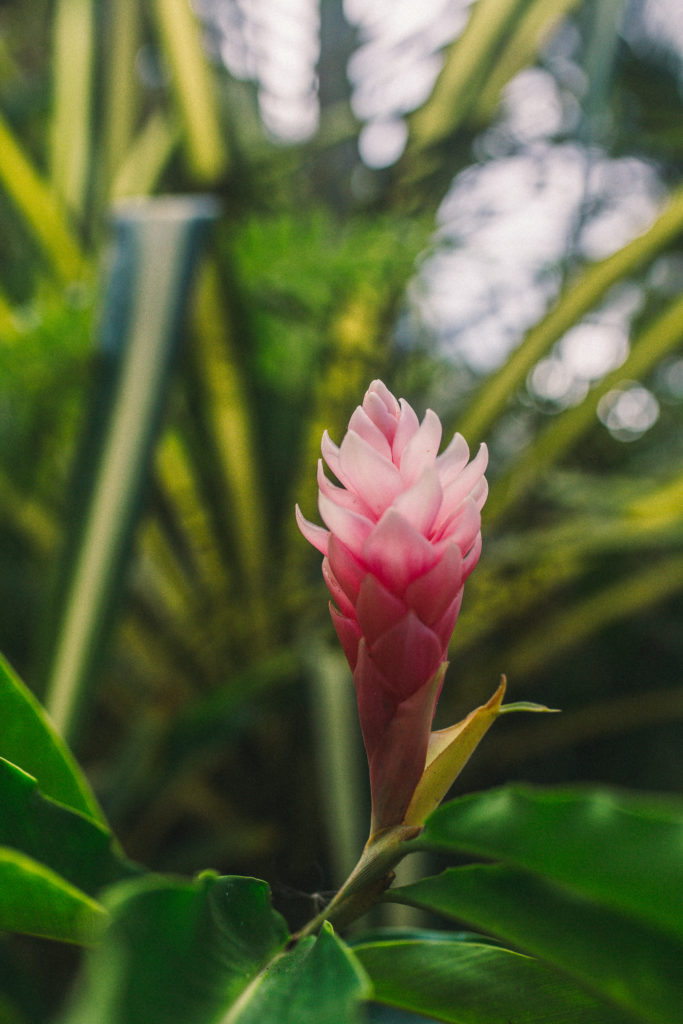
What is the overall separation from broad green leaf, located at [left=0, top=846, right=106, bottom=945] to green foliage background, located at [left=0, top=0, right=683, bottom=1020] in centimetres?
51

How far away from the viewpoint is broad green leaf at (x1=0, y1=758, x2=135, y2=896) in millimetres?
197

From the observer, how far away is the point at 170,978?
0.42 feet

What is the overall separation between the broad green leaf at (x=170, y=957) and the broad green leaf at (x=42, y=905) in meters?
0.02

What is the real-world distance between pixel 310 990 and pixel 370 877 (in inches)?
1.6

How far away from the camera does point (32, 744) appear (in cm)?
24

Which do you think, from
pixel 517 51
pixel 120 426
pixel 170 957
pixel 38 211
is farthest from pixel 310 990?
pixel 517 51

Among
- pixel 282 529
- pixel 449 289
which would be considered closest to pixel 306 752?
pixel 282 529

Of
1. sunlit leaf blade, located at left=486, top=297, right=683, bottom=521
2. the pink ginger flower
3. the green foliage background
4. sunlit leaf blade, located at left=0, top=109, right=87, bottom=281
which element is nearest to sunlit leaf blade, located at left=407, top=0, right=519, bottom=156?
the green foliage background

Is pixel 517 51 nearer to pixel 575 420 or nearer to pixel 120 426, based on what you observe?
pixel 575 420

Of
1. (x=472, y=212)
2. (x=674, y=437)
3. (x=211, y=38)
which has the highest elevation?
(x=211, y=38)

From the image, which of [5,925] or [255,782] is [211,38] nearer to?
[255,782]

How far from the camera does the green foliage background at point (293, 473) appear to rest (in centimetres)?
84

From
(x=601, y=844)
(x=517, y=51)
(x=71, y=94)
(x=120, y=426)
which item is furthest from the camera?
(x=71, y=94)

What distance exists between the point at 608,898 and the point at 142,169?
1.24 metres
